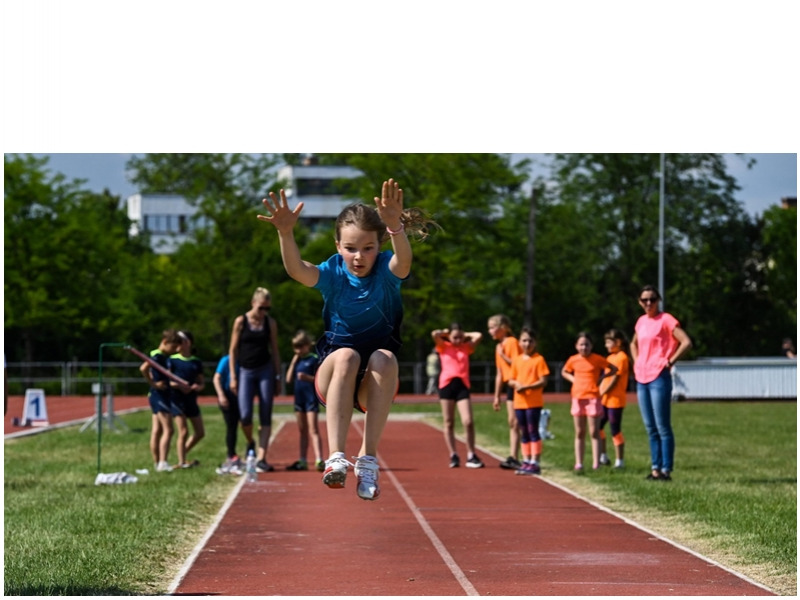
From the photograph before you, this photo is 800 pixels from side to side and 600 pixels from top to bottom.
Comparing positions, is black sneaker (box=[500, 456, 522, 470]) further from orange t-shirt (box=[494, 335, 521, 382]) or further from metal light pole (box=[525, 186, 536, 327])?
metal light pole (box=[525, 186, 536, 327])

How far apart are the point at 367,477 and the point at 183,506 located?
6.54 meters

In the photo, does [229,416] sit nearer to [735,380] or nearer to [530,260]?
[735,380]

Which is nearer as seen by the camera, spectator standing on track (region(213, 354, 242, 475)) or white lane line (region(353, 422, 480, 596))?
white lane line (region(353, 422, 480, 596))

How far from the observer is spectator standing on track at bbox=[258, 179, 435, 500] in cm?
643

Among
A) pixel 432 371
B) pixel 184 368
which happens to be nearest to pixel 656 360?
pixel 184 368

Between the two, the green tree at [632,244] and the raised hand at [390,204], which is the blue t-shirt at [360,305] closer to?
the raised hand at [390,204]

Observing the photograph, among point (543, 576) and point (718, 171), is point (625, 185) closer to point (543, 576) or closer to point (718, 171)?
point (718, 171)

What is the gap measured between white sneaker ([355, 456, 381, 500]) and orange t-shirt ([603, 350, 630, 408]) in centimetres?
1070

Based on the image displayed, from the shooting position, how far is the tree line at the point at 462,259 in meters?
48.2

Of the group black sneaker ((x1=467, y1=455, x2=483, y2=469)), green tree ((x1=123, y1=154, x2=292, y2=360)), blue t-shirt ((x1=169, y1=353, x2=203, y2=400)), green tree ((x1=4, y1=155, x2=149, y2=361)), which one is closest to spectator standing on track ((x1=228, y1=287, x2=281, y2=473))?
blue t-shirt ((x1=169, y1=353, x2=203, y2=400))

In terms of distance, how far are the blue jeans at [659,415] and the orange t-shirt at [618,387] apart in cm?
162

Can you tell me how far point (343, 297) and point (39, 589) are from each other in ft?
10.3
